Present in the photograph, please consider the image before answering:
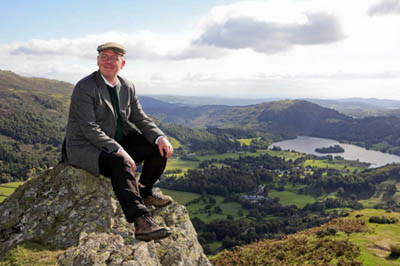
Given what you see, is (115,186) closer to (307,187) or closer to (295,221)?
(295,221)

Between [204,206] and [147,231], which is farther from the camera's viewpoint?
[204,206]

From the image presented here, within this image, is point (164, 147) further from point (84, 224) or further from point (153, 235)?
point (84, 224)

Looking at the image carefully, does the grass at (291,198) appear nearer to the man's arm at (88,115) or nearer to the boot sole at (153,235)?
the boot sole at (153,235)

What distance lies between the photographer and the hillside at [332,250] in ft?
66.9

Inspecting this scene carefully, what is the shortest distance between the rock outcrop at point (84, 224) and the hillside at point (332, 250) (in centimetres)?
1592

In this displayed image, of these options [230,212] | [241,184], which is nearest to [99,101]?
[230,212]

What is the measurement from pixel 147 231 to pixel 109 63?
16.0 feet

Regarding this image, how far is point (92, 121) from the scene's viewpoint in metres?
7.96

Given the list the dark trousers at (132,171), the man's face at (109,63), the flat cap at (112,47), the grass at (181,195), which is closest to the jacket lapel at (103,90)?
the man's face at (109,63)

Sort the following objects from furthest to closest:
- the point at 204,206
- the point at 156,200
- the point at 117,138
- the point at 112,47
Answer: the point at 204,206, the point at 156,200, the point at 117,138, the point at 112,47

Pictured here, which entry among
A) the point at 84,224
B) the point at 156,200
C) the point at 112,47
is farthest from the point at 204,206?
the point at 112,47

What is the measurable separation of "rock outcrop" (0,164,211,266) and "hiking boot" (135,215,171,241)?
169 millimetres

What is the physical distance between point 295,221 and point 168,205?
129m

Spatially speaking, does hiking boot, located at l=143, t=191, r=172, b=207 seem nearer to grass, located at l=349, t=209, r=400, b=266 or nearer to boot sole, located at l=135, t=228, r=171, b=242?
boot sole, located at l=135, t=228, r=171, b=242
